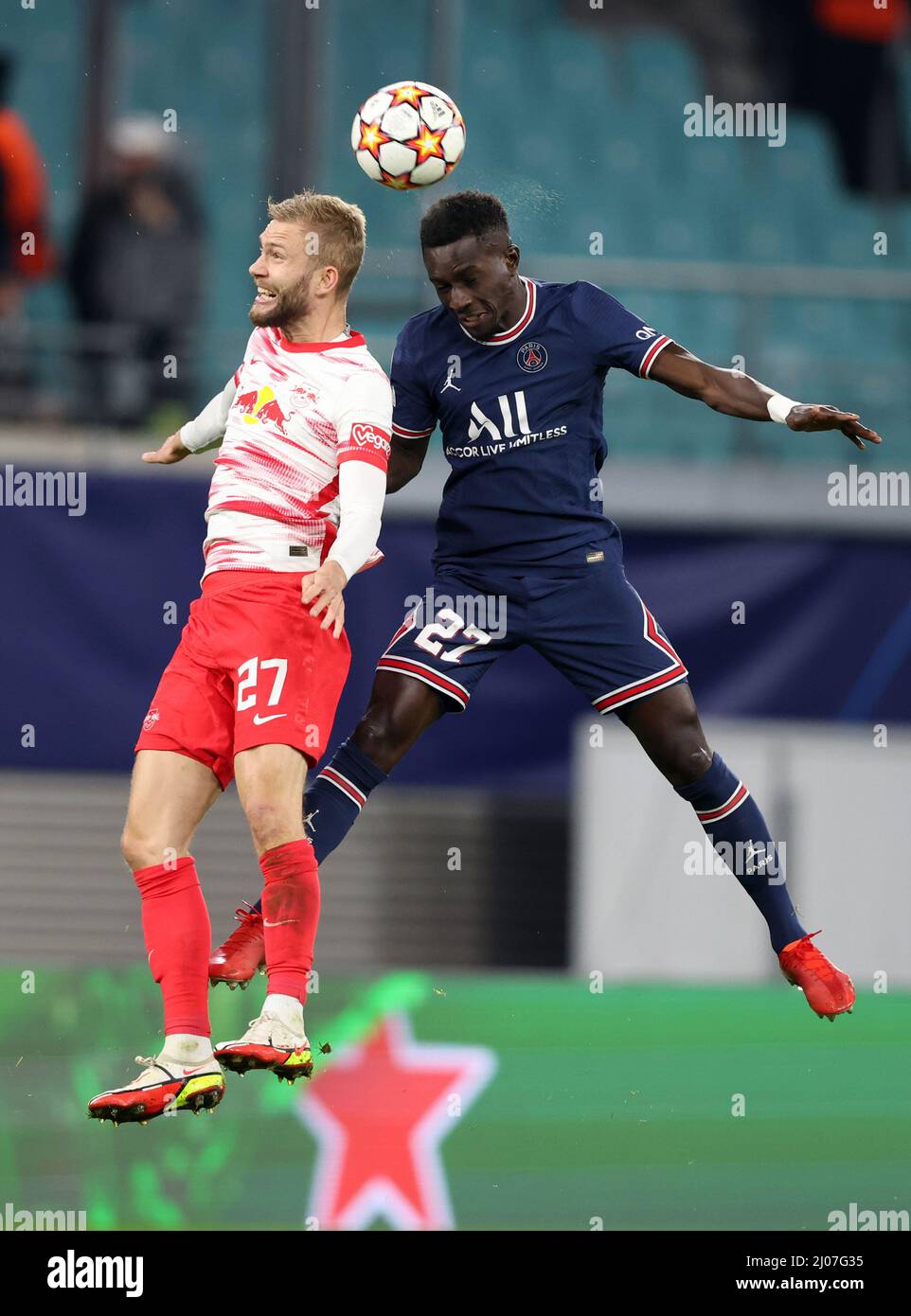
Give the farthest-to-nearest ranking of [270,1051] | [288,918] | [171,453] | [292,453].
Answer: [171,453], [292,453], [288,918], [270,1051]

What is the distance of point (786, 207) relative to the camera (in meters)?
10.6

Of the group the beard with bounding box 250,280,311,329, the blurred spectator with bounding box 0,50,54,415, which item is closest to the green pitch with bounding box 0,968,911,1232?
the beard with bounding box 250,280,311,329

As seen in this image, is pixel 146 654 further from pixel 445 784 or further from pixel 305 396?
pixel 305 396

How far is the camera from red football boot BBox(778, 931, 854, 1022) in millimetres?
5586

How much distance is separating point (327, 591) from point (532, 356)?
99 cm

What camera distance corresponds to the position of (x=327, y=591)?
4.91m

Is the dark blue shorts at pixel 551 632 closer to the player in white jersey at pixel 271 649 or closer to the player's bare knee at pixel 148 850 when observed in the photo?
the player in white jersey at pixel 271 649

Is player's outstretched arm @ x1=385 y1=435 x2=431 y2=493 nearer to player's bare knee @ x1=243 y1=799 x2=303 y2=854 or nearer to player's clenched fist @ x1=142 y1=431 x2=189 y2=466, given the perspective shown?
player's clenched fist @ x1=142 y1=431 x2=189 y2=466

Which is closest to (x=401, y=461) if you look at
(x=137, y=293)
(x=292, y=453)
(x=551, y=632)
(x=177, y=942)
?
(x=292, y=453)

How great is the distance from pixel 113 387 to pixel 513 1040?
4330mm

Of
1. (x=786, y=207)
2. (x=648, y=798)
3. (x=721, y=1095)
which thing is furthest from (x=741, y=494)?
(x=721, y=1095)

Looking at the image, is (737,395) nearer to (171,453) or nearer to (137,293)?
(171,453)

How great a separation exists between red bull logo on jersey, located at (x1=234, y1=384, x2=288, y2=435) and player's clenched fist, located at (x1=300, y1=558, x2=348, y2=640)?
17.4 inches

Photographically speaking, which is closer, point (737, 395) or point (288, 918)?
point (288, 918)
